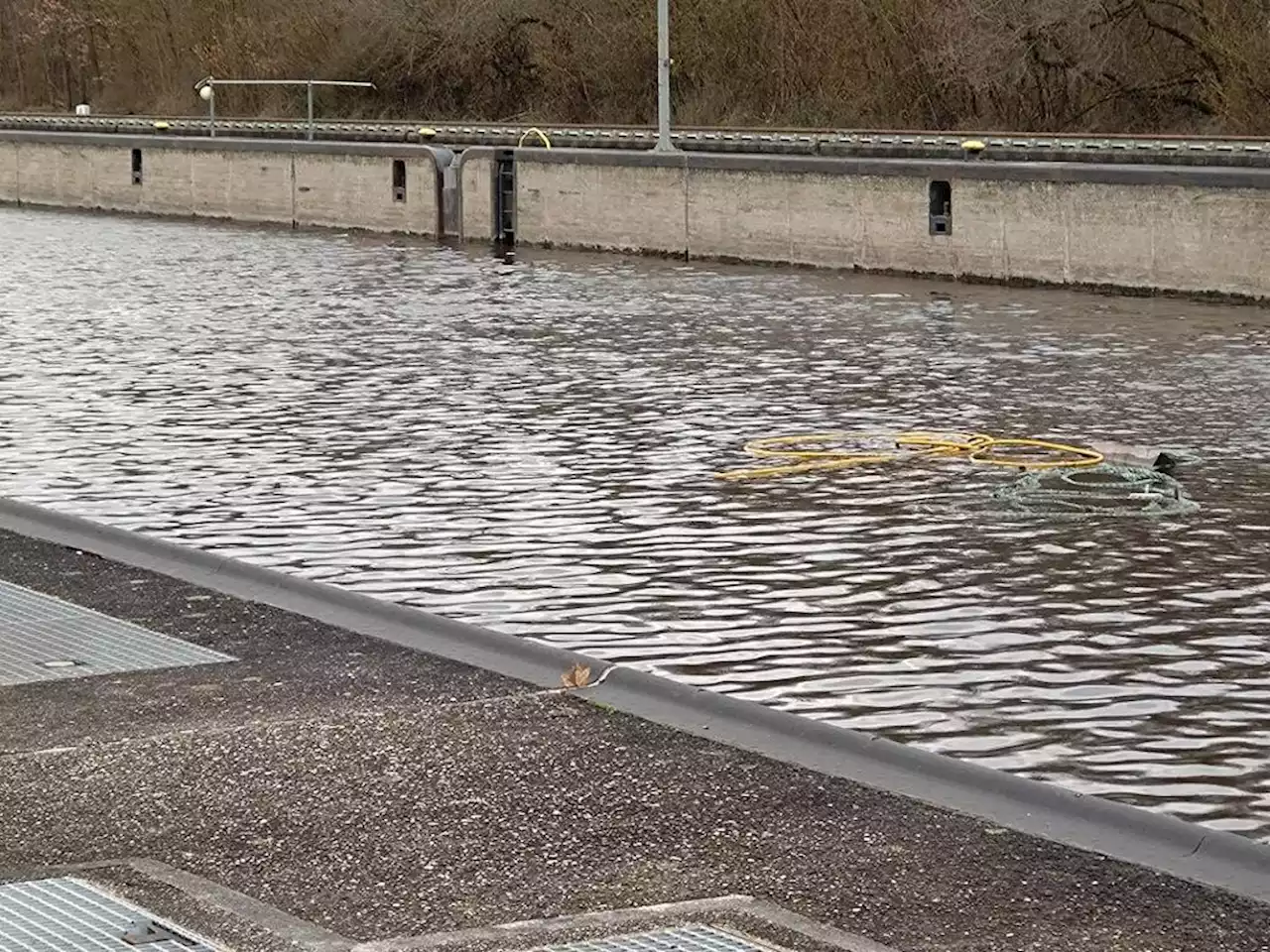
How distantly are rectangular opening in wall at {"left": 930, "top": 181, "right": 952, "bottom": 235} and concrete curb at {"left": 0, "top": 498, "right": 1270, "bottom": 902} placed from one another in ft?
54.4

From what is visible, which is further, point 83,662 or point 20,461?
point 20,461

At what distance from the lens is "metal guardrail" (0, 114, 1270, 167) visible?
3400 centimetres

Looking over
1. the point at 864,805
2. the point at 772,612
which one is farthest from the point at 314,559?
the point at 864,805

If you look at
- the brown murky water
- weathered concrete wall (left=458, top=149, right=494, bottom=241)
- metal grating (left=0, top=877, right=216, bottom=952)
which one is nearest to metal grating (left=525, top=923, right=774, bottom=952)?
metal grating (left=0, top=877, right=216, bottom=952)

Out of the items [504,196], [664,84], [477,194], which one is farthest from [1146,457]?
[664,84]

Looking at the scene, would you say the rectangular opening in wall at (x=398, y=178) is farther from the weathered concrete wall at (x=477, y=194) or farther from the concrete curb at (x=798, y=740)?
the concrete curb at (x=798, y=740)

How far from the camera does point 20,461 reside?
613 inches

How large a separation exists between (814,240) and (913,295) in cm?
366

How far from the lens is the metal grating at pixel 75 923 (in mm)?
6234

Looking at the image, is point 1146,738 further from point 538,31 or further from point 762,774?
point 538,31

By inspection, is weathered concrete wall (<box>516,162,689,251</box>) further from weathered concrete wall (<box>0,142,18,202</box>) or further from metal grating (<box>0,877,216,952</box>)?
metal grating (<box>0,877,216,952</box>)

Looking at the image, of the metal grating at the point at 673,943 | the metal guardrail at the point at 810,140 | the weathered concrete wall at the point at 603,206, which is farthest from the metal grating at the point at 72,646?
the metal guardrail at the point at 810,140

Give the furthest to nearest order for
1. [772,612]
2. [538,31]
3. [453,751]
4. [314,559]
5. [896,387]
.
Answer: [538,31] → [896,387] → [314,559] → [772,612] → [453,751]

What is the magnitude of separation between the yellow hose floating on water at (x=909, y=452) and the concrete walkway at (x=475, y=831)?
18.6 feet
